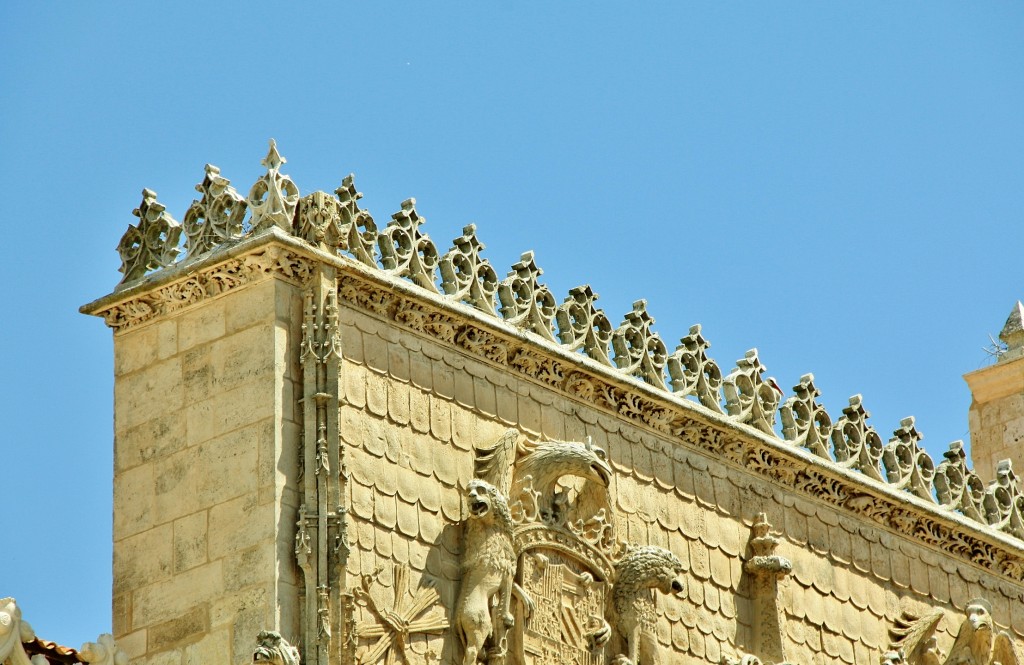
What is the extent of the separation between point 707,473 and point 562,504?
6.00ft

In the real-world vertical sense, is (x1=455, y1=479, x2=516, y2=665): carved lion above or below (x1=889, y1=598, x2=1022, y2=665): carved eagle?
below

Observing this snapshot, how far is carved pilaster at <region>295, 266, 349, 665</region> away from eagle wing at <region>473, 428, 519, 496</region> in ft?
4.76

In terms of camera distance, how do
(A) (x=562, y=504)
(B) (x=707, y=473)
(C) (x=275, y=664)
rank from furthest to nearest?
(B) (x=707, y=473) < (A) (x=562, y=504) < (C) (x=275, y=664)

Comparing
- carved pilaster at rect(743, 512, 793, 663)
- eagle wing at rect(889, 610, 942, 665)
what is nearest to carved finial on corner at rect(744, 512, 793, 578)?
carved pilaster at rect(743, 512, 793, 663)

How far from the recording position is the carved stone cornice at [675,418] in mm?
18453

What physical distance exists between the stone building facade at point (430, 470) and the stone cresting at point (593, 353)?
2cm

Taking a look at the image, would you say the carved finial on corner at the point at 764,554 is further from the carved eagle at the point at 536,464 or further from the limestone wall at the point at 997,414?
the limestone wall at the point at 997,414

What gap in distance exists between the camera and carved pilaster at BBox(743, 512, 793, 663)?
20516 millimetres

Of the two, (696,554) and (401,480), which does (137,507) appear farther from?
(696,554)

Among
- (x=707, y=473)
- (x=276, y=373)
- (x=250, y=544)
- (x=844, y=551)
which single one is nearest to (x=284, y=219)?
(x=276, y=373)

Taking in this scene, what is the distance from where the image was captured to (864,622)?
850 inches

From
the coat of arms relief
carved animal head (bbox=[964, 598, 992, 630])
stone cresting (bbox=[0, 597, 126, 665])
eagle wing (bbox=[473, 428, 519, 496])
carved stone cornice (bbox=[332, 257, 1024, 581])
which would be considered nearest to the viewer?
stone cresting (bbox=[0, 597, 126, 665])

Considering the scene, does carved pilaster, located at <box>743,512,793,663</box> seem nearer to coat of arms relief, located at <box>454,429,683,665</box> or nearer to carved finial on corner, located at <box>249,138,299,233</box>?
coat of arms relief, located at <box>454,429,683,665</box>

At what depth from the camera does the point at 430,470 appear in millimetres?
18297
